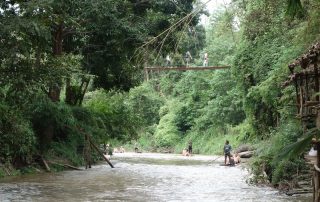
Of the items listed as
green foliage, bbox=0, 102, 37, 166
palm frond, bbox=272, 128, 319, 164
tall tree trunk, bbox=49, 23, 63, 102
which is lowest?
palm frond, bbox=272, 128, 319, 164

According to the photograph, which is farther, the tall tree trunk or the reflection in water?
the tall tree trunk

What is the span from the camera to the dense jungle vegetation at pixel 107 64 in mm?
11312

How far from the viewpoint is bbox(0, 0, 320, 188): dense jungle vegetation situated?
445 inches

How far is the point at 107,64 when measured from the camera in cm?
2175

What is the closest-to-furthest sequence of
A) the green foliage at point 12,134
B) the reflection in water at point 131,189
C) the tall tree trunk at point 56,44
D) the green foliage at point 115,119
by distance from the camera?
the reflection in water at point 131,189 < the green foliage at point 12,134 < the tall tree trunk at point 56,44 < the green foliage at point 115,119

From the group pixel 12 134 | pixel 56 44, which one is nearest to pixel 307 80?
pixel 12 134

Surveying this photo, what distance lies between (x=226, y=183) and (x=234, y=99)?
26125mm

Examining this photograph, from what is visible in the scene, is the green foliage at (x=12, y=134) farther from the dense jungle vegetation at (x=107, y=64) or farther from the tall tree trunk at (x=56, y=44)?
the tall tree trunk at (x=56, y=44)

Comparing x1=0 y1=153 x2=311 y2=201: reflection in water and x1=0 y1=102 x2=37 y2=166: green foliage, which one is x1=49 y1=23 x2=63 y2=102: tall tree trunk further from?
x1=0 y1=153 x2=311 y2=201: reflection in water

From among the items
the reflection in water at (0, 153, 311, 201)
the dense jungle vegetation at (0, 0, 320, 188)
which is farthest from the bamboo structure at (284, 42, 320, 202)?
the reflection in water at (0, 153, 311, 201)

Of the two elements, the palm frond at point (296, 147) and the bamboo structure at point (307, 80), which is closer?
the palm frond at point (296, 147)

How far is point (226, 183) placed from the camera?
1577cm

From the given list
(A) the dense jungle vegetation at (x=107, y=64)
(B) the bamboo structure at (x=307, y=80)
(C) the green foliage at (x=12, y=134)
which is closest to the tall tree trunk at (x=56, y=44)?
(A) the dense jungle vegetation at (x=107, y=64)

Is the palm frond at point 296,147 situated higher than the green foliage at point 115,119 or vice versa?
the green foliage at point 115,119
